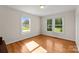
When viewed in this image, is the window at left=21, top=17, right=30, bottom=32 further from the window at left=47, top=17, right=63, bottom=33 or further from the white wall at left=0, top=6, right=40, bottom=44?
the window at left=47, top=17, right=63, bottom=33

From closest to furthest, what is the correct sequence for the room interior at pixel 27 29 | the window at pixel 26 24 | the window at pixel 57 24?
the room interior at pixel 27 29 → the window at pixel 57 24 → the window at pixel 26 24

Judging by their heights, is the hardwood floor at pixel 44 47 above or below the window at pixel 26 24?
below

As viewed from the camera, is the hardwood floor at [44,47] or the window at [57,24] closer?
the hardwood floor at [44,47]

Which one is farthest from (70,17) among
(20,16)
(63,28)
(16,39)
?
(16,39)

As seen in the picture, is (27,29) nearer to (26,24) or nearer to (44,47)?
(26,24)

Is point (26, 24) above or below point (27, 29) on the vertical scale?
above

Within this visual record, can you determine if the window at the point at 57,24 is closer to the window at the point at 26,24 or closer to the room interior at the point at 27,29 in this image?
the room interior at the point at 27,29

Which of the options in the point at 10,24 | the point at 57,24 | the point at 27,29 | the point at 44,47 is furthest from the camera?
the point at 27,29

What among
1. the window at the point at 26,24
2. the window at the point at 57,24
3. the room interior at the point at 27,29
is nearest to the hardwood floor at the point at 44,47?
the room interior at the point at 27,29

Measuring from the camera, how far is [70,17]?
348 cm

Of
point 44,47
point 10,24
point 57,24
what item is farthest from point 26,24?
point 44,47

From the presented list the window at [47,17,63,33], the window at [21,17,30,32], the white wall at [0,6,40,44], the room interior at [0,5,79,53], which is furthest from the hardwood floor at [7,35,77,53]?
the window at [21,17,30,32]
